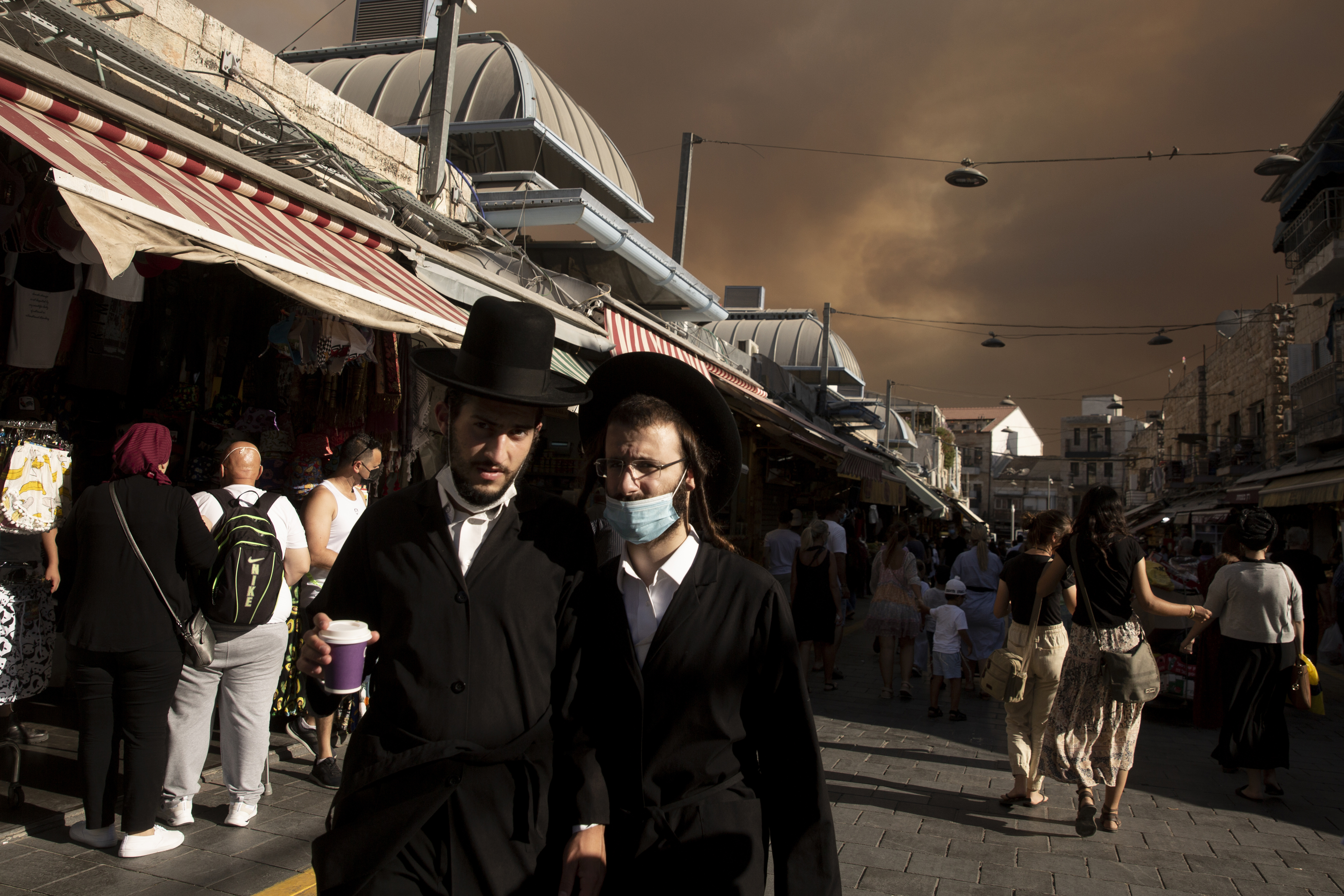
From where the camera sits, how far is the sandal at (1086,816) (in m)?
4.65

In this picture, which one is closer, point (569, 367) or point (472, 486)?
point (472, 486)

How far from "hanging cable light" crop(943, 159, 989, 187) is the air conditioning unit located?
1280 cm

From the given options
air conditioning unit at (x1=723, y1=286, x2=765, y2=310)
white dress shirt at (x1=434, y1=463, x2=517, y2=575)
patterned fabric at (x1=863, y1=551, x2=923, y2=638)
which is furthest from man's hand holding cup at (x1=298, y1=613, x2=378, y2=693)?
air conditioning unit at (x1=723, y1=286, x2=765, y2=310)

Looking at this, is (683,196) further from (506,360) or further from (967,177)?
(506,360)

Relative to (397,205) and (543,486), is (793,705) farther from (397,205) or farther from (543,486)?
(543,486)

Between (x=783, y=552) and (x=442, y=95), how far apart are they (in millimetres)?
5680

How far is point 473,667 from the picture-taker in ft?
6.20

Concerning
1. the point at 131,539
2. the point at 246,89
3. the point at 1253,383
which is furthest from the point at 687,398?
the point at 1253,383

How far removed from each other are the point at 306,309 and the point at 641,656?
4278mm

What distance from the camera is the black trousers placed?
375 cm

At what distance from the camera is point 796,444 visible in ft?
53.1

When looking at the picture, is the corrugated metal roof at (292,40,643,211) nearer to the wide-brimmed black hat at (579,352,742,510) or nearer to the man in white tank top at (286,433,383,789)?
the man in white tank top at (286,433,383,789)

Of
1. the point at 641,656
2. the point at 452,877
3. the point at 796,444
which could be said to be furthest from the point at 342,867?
the point at 796,444

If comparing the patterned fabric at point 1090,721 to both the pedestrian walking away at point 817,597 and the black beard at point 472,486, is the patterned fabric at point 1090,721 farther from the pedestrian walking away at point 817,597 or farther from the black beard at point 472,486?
the black beard at point 472,486
